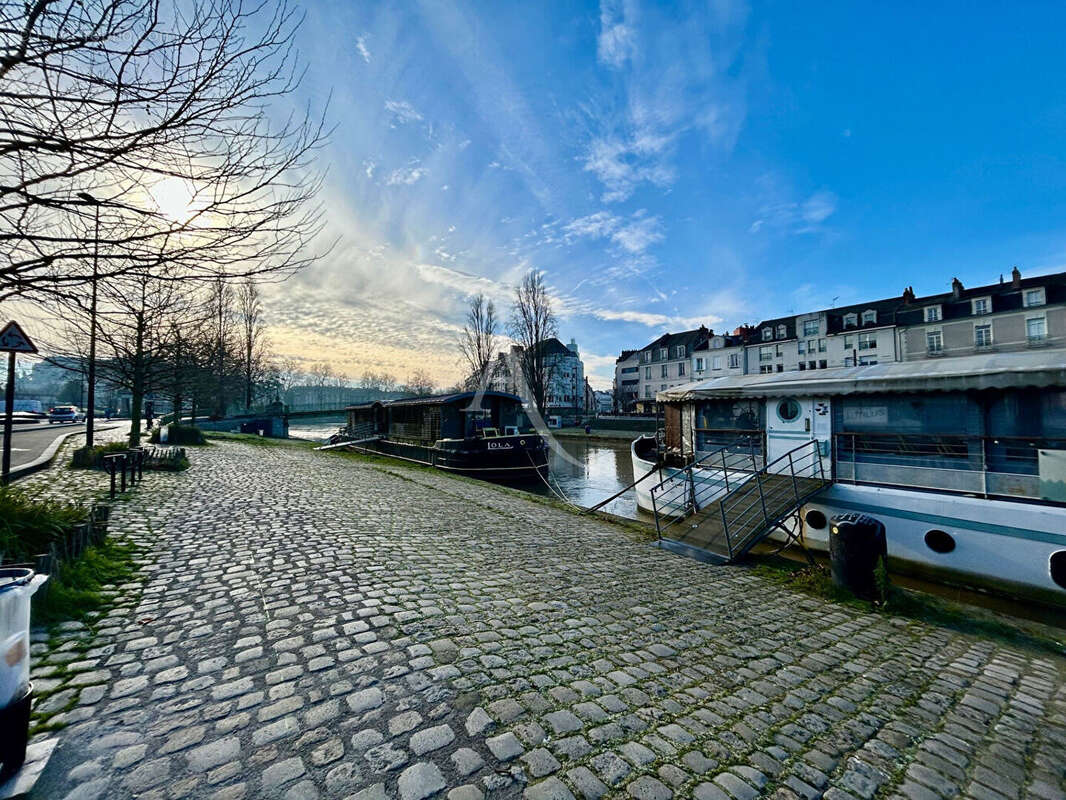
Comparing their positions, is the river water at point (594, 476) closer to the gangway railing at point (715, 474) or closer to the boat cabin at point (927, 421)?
the gangway railing at point (715, 474)

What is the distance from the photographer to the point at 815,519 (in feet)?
31.8

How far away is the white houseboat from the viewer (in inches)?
284

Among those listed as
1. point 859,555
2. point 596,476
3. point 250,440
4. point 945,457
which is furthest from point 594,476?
point 250,440

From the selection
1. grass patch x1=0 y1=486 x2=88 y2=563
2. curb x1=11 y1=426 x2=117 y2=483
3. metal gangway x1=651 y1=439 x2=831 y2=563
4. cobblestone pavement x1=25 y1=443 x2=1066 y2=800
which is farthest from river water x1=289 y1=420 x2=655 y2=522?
curb x1=11 y1=426 x2=117 y2=483

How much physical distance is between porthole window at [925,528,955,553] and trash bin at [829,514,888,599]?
3.38m

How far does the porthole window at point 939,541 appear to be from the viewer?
26.1 ft

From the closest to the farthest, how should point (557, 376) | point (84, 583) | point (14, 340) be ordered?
point (84, 583), point (14, 340), point (557, 376)

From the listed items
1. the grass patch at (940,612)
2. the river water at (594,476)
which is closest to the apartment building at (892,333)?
the river water at (594,476)

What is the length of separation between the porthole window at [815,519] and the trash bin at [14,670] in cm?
1168

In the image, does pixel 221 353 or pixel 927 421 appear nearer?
pixel 927 421

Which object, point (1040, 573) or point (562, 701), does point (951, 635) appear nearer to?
point (1040, 573)

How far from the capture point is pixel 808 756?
2707 millimetres

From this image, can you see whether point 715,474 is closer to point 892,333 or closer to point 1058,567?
point 1058,567

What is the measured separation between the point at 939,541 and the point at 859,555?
387cm
